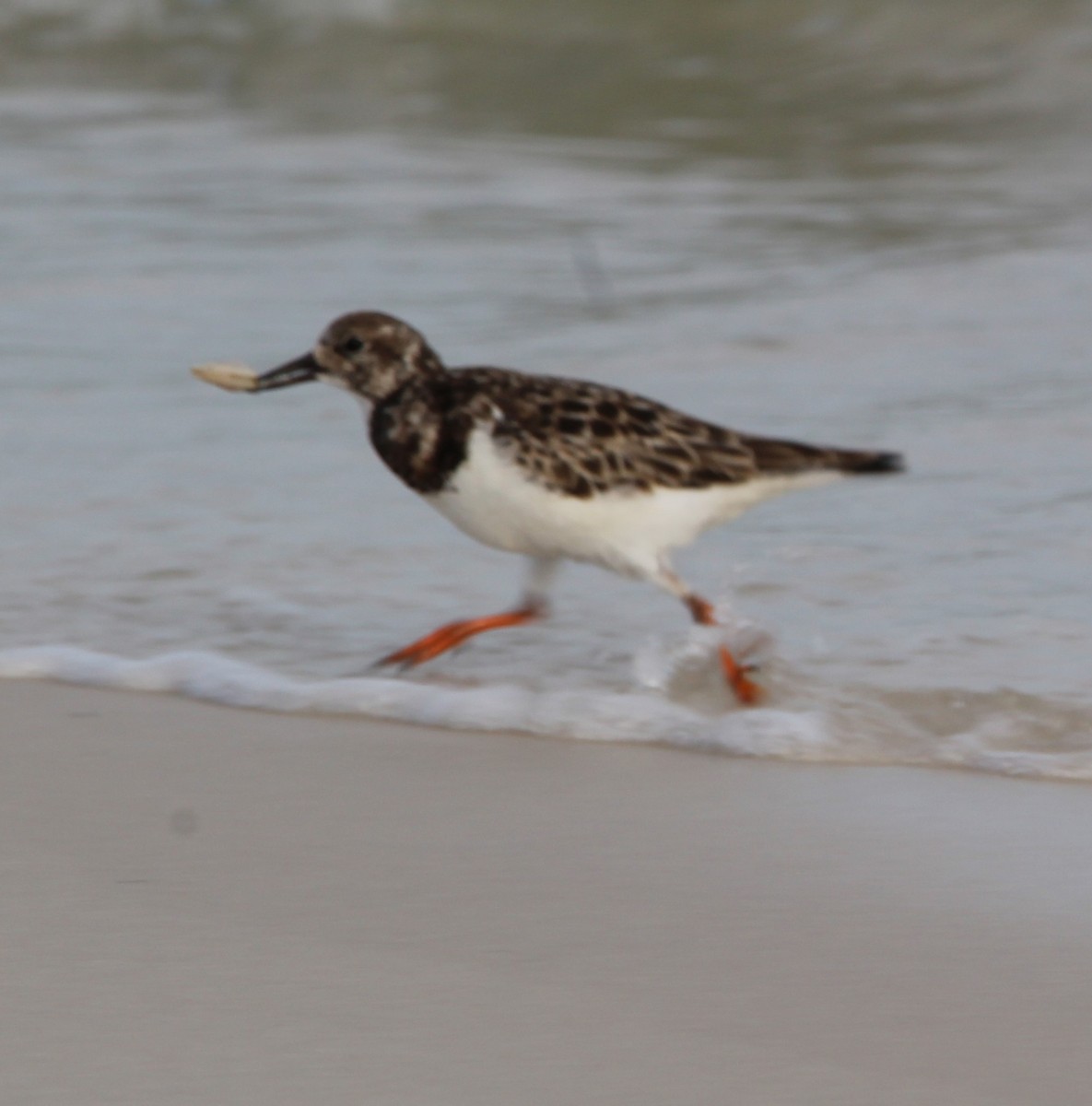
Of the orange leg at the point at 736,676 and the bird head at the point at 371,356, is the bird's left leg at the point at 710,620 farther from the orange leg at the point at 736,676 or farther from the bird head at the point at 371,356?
the bird head at the point at 371,356

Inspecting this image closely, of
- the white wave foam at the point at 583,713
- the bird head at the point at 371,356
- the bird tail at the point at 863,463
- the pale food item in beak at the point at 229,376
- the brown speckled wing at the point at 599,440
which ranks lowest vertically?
the white wave foam at the point at 583,713

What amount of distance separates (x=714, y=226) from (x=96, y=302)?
253 centimetres

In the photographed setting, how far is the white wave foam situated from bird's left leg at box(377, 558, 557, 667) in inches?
2.4

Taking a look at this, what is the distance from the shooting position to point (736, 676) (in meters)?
4.29

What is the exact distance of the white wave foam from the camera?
12.7 ft

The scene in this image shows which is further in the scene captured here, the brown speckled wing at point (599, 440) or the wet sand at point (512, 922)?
the brown speckled wing at point (599, 440)

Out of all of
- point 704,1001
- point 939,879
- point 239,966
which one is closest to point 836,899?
point 939,879

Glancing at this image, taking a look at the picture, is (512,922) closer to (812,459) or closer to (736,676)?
(736,676)

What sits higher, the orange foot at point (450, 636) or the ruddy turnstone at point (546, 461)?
the ruddy turnstone at point (546, 461)

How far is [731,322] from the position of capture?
293 inches

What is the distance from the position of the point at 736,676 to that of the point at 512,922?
1.28m

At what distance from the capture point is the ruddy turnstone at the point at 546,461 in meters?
4.31

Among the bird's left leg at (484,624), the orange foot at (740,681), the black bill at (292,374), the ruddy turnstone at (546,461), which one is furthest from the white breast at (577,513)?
the black bill at (292,374)

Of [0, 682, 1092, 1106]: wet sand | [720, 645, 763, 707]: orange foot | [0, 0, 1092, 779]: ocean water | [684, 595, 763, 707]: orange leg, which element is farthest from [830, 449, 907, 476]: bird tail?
[0, 682, 1092, 1106]: wet sand
